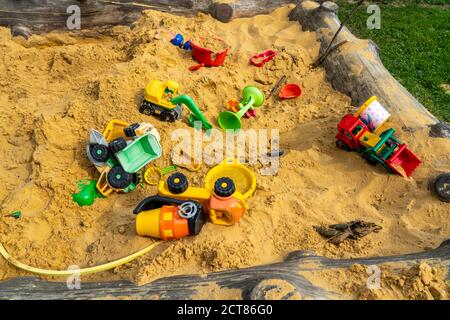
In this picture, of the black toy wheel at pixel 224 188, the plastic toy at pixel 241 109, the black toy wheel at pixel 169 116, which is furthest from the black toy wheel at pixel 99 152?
the plastic toy at pixel 241 109

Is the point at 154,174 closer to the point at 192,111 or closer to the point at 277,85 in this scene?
the point at 192,111

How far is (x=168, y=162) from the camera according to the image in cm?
292

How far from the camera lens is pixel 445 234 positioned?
2160 millimetres

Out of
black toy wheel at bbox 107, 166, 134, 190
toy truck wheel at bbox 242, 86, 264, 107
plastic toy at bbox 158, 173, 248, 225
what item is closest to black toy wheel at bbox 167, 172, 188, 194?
plastic toy at bbox 158, 173, 248, 225

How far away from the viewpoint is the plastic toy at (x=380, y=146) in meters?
2.61

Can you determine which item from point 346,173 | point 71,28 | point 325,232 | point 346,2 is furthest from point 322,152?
point 346,2

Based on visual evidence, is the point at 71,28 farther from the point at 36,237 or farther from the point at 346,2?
the point at 346,2

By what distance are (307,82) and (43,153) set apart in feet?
7.87

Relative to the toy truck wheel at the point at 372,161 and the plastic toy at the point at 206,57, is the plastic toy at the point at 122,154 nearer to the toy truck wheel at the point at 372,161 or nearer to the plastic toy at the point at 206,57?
the plastic toy at the point at 206,57

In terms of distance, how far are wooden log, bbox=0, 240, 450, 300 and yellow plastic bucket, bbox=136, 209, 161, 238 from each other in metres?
0.38

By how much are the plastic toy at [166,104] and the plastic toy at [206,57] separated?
634 millimetres

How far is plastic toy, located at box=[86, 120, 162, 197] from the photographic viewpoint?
8.70 ft

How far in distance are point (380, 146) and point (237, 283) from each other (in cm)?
147
